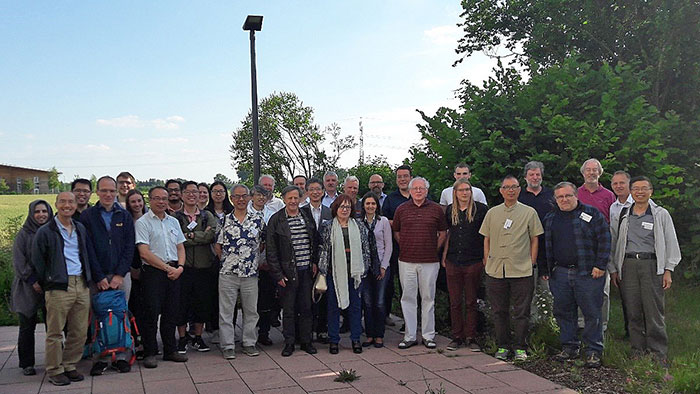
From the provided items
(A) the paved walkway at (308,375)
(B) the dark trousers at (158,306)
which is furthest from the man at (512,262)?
(B) the dark trousers at (158,306)

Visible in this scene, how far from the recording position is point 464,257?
254 inches

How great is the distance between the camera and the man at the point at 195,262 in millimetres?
6371

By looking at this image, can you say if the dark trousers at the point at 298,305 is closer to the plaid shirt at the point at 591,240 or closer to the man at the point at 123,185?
the man at the point at 123,185

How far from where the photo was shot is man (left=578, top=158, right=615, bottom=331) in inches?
A: 248

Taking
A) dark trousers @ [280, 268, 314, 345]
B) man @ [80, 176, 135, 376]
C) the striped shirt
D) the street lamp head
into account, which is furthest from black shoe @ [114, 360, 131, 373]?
the street lamp head

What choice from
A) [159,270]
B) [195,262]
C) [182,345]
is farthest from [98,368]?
[195,262]

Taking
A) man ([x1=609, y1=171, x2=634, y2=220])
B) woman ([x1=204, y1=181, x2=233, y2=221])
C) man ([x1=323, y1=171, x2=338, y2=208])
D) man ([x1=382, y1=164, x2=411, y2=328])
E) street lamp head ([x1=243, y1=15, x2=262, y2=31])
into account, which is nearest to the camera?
man ([x1=609, y1=171, x2=634, y2=220])

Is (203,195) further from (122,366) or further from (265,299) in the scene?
(122,366)

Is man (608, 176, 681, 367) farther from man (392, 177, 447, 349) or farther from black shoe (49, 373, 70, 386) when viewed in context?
black shoe (49, 373, 70, 386)

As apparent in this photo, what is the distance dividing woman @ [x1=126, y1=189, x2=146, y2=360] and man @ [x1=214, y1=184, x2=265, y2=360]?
32.6 inches

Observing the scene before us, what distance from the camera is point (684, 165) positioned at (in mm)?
8930

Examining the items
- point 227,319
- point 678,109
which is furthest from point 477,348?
point 678,109

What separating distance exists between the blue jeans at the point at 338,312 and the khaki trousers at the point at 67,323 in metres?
2.47

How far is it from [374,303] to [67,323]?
3.20 m
